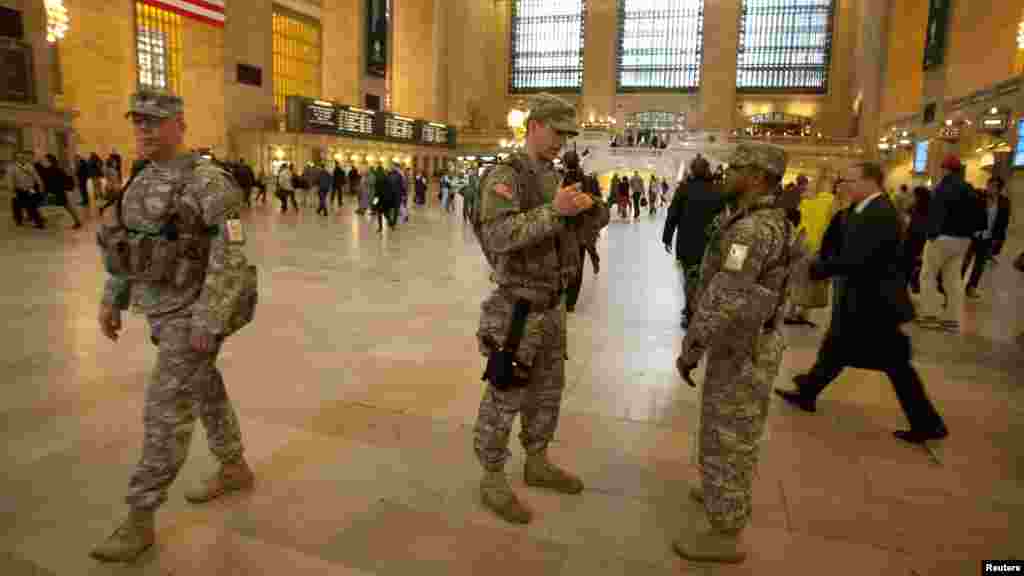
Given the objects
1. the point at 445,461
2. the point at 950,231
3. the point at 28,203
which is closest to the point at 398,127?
the point at 28,203

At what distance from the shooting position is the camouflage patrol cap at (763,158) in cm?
233

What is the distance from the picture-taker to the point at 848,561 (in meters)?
2.52

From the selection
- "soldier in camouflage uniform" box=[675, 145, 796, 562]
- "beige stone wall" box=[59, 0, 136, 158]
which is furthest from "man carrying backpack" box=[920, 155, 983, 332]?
"beige stone wall" box=[59, 0, 136, 158]

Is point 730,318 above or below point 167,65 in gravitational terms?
below

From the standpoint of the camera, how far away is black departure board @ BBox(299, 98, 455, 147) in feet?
103

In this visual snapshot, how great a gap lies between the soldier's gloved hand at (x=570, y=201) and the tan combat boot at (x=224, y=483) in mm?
1898

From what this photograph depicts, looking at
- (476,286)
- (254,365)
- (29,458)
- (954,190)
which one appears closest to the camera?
(29,458)

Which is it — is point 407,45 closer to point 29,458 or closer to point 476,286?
point 476,286

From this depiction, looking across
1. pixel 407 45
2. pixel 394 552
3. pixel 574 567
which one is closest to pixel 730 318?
pixel 574 567

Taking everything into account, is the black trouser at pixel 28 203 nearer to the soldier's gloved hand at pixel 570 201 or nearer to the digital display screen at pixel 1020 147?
the soldier's gloved hand at pixel 570 201

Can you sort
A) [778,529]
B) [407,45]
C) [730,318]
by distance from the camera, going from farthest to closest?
[407,45] < [778,529] < [730,318]

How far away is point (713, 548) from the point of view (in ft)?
8.10

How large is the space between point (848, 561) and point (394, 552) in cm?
183

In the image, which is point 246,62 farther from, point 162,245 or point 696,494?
point 696,494
